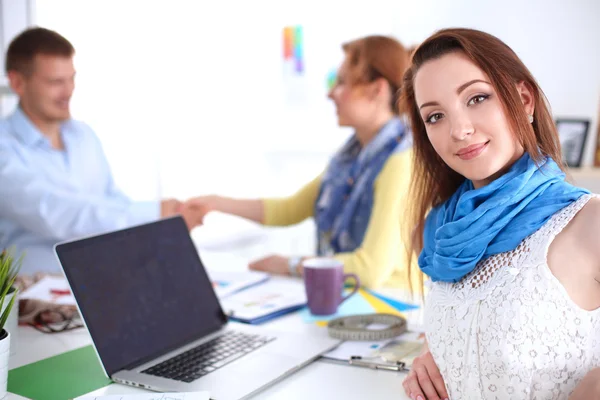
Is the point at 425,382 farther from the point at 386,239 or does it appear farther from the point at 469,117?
the point at 386,239

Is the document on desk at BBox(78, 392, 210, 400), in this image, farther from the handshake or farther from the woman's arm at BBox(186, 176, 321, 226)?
the woman's arm at BBox(186, 176, 321, 226)

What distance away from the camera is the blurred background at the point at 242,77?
6.55 ft

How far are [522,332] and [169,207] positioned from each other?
135 centimetres

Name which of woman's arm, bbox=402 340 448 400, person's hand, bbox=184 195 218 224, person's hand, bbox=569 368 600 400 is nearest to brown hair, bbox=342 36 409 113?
person's hand, bbox=184 195 218 224

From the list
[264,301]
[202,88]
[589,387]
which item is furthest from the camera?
[202,88]

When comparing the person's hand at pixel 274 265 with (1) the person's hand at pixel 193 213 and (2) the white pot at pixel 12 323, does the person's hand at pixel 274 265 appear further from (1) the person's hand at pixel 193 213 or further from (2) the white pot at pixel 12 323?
(2) the white pot at pixel 12 323

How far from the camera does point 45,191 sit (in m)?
1.83

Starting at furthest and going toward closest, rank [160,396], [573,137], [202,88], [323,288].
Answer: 1. [202,88]
2. [573,137]
3. [323,288]
4. [160,396]

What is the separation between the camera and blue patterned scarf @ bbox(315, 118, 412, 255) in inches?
79.3

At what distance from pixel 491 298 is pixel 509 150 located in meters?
0.23

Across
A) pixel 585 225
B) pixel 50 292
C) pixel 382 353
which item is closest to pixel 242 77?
pixel 50 292

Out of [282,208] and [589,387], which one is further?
[282,208]

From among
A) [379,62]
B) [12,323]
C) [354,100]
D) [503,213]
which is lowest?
[12,323]

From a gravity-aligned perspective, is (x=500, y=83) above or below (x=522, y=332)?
above
